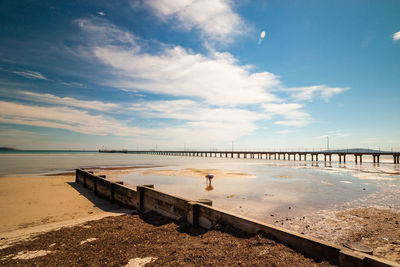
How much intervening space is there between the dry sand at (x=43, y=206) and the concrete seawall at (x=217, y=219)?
3.63 ft

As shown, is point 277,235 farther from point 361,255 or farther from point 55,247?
point 55,247

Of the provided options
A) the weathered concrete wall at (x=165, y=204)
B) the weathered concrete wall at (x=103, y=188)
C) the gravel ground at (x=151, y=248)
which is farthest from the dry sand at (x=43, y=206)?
the gravel ground at (x=151, y=248)

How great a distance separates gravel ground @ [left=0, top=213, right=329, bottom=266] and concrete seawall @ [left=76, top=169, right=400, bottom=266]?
0.61ft

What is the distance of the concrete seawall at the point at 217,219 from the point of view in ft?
12.5

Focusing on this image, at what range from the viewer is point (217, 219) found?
6.21m

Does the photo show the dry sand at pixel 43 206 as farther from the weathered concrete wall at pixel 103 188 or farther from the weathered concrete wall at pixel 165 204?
the weathered concrete wall at pixel 165 204

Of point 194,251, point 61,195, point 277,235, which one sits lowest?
point 61,195

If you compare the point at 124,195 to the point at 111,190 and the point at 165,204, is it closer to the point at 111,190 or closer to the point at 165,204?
the point at 111,190

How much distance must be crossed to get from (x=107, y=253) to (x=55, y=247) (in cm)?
175

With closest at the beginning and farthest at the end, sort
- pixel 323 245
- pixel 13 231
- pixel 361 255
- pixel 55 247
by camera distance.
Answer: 1. pixel 361 255
2. pixel 323 245
3. pixel 55 247
4. pixel 13 231

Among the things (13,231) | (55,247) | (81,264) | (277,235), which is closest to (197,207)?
(277,235)

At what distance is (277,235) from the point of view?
503cm

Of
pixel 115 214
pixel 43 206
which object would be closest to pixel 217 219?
pixel 115 214

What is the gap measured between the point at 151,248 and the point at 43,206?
9.20 m
